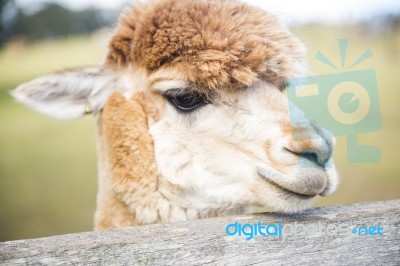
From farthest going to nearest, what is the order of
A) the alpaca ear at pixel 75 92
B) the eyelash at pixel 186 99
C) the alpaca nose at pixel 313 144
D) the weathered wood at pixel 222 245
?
1. the alpaca ear at pixel 75 92
2. the eyelash at pixel 186 99
3. the alpaca nose at pixel 313 144
4. the weathered wood at pixel 222 245

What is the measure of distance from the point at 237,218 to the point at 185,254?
264mm

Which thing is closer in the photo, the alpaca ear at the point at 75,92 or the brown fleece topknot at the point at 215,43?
the brown fleece topknot at the point at 215,43

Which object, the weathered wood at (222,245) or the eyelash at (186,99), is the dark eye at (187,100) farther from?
the weathered wood at (222,245)

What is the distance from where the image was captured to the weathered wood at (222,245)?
3.90 ft

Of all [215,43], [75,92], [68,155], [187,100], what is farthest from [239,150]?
[68,155]

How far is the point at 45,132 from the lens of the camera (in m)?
10.7

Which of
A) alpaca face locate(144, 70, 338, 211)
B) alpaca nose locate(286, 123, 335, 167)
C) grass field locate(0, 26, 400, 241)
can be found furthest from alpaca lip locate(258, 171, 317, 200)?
grass field locate(0, 26, 400, 241)

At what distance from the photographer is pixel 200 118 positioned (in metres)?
2.01

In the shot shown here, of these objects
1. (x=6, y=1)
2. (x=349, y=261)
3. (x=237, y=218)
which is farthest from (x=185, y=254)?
(x=6, y=1)

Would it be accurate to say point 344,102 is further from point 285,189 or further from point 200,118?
point 200,118

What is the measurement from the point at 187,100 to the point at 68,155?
769cm

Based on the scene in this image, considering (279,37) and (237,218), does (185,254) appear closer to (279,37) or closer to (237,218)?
(237,218)

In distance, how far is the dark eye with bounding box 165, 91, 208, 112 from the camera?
1997 mm

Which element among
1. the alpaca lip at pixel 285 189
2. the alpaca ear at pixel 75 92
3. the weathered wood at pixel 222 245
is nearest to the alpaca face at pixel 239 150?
the alpaca lip at pixel 285 189
